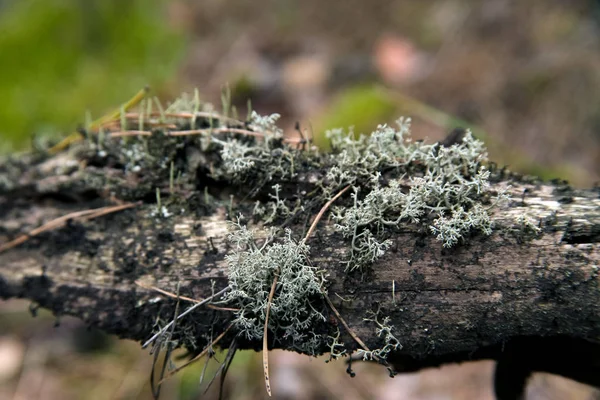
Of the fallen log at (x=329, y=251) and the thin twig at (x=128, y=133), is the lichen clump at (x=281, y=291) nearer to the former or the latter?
the fallen log at (x=329, y=251)

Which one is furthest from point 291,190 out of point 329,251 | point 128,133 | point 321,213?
point 128,133

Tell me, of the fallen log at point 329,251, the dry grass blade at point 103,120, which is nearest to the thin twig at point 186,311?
the fallen log at point 329,251

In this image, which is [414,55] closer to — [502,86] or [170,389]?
[502,86]

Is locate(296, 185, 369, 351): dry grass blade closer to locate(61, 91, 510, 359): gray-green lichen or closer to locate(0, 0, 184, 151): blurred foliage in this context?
locate(61, 91, 510, 359): gray-green lichen

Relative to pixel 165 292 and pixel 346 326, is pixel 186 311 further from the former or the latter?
pixel 346 326

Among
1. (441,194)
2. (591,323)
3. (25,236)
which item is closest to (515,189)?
(441,194)

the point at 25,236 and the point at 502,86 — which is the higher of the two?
the point at 502,86
